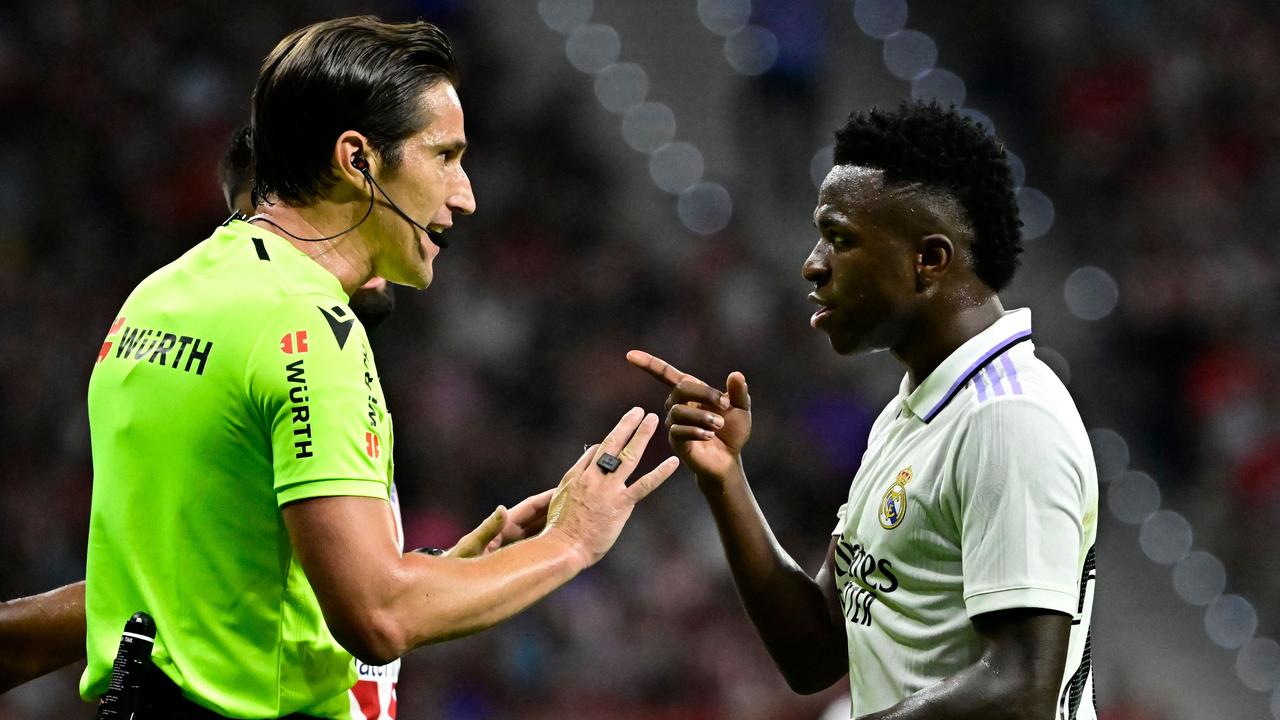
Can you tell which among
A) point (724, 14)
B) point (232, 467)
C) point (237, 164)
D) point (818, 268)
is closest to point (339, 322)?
point (232, 467)

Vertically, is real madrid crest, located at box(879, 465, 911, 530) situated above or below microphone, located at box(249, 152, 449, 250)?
below

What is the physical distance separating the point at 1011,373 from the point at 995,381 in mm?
37

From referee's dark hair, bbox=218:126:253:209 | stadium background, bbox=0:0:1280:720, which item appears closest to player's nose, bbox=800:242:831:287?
referee's dark hair, bbox=218:126:253:209

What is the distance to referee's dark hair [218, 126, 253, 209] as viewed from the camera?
382 centimetres

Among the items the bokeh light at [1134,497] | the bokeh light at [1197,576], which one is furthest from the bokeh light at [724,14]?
the bokeh light at [1197,576]

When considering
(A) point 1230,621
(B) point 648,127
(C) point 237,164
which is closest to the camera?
(C) point 237,164

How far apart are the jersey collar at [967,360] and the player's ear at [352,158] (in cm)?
123

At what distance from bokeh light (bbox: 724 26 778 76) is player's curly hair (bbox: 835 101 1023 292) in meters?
8.11

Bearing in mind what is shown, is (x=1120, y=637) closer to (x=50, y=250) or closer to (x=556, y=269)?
(x=556, y=269)

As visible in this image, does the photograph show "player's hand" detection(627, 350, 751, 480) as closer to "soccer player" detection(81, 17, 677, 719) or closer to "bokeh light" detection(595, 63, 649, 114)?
"soccer player" detection(81, 17, 677, 719)

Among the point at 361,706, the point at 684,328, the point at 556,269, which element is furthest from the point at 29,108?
the point at 361,706

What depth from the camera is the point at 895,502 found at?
9.18 feet

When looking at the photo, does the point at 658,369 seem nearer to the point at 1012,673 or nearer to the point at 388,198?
the point at 388,198

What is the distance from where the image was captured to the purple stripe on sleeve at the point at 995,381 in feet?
8.70
